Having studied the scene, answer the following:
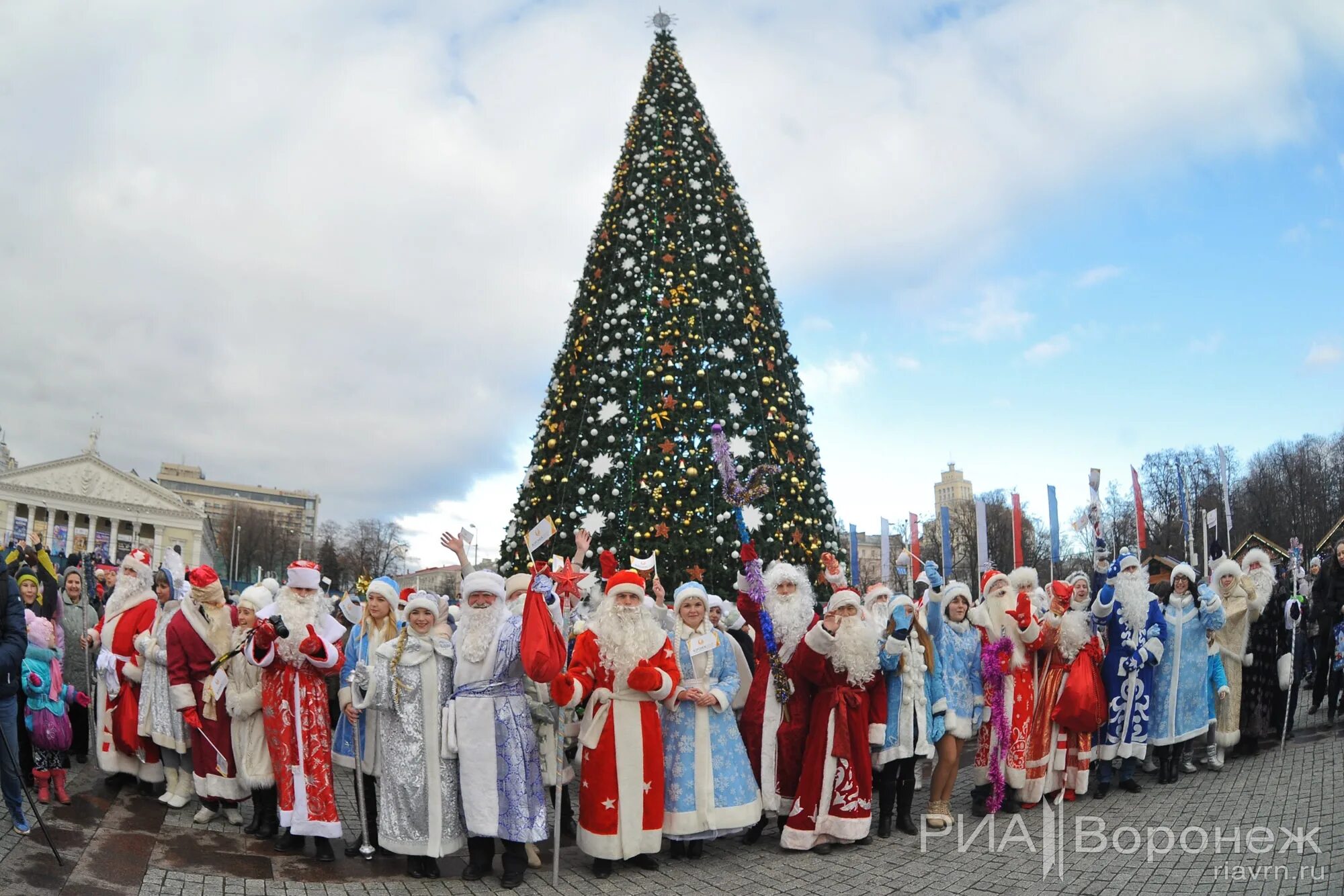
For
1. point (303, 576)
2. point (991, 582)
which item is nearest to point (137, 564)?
point (303, 576)

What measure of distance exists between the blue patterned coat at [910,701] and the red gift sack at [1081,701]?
1270mm

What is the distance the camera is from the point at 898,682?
→ 21.4 feet

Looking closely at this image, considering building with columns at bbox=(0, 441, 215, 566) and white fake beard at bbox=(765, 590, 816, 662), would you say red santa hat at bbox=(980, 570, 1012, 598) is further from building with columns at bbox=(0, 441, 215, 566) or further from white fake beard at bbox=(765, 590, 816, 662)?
building with columns at bbox=(0, 441, 215, 566)

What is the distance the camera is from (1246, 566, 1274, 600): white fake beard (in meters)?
8.58

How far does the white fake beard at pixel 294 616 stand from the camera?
5895 mm

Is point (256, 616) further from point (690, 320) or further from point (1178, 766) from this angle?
point (1178, 766)

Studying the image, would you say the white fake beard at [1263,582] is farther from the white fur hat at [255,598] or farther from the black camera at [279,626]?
the white fur hat at [255,598]

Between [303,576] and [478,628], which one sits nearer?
[478,628]

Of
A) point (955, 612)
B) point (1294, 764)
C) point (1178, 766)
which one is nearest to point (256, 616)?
point (955, 612)

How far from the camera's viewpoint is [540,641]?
5438 millimetres

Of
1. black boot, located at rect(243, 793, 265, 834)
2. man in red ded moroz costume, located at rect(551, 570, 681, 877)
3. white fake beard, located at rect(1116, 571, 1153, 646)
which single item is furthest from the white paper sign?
white fake beard, located at rect(1116, 571, 1153, 646)

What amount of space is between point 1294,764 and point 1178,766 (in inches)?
36.2

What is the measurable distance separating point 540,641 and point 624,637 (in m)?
0.61

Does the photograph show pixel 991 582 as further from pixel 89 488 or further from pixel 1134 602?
pixel 89 488
